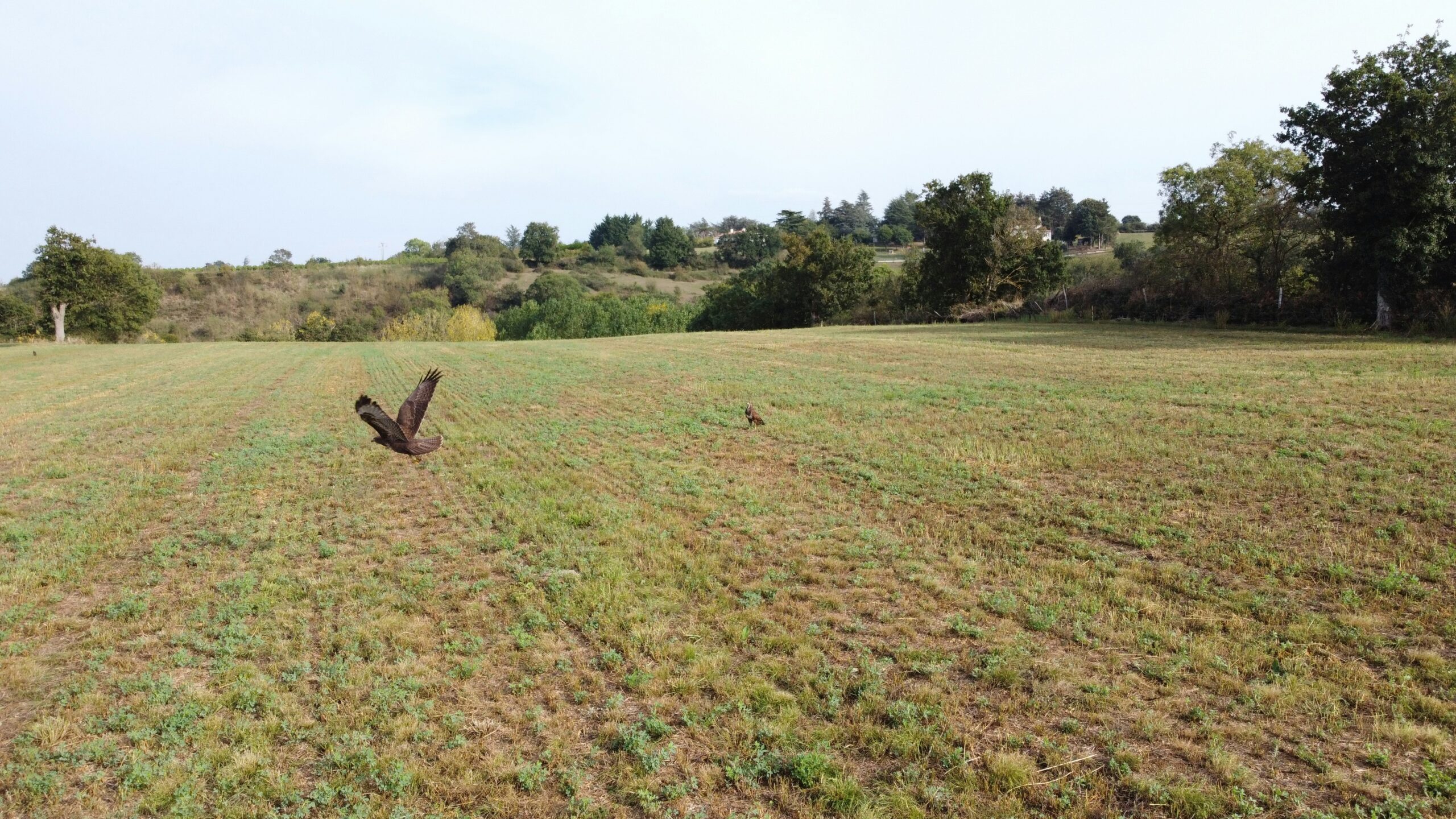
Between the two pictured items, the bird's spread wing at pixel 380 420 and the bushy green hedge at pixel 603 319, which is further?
the bushy green hedge at pixel 603 319

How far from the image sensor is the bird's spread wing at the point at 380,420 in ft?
26.3

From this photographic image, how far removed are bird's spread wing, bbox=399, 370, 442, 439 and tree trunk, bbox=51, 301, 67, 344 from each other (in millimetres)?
51161

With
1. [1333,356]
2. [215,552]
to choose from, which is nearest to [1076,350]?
[1333,356]

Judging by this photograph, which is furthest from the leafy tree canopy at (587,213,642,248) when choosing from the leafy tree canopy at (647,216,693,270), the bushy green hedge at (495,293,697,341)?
the bushy green hedge at (495,293,697,341)

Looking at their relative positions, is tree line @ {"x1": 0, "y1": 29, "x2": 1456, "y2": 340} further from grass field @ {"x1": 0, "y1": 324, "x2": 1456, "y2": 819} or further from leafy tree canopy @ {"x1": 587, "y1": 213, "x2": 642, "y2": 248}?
leafy tree canopy @ {"x1": 587, "y1": 213, "x2": 642, "y2": 248}

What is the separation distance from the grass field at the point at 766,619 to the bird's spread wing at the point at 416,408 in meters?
0.88

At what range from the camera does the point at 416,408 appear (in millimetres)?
8859

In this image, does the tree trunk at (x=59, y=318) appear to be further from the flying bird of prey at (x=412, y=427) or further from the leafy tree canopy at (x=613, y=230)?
the leafy tree canopy at (x=613, y=230)

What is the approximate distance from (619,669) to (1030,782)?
2349mm

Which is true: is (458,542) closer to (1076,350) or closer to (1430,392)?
(1430,392)

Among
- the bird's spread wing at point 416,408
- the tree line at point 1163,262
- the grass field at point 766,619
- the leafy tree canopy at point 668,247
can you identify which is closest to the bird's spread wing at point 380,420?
the bird's spread wing at point 416,408

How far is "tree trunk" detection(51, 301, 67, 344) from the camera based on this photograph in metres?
44.0

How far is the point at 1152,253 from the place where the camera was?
32.0 metres

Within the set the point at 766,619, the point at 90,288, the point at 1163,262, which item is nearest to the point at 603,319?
the point at 90,288
